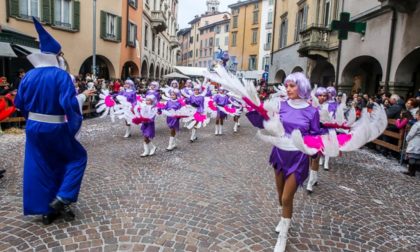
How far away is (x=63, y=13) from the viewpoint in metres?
19.6

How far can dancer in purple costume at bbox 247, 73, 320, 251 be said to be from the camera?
3.59 metres

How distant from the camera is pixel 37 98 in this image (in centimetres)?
389

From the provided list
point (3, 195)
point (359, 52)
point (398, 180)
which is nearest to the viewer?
point (3, 195)

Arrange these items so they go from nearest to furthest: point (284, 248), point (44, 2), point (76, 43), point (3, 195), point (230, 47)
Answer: point (284, 248)
point (3, 195)
point (44, 2)
point (76, 43)
point (230, 47)

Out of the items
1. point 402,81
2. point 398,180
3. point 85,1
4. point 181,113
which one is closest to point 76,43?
point 85,1

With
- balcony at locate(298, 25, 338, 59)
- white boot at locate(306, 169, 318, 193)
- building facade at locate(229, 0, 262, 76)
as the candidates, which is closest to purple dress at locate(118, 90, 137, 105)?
white boot at locate(306, 169, 318, 193)

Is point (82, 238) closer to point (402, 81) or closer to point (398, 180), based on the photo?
point (398, 180)

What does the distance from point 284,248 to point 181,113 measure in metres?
5.79

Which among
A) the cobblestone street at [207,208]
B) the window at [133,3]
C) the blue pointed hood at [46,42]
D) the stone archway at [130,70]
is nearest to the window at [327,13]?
the cobblestone street at [207,208]

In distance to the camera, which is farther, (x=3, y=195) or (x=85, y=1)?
(x=85, y=1)

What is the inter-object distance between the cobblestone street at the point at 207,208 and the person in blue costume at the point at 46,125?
1.09 ft

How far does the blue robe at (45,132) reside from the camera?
3.88 meters

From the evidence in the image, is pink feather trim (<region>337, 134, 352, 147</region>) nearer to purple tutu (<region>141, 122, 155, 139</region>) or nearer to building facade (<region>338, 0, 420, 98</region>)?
purple tutu (<region>141, 122, 155, 139</region>)

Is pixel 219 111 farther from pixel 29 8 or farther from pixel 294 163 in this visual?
pixel 29 8
